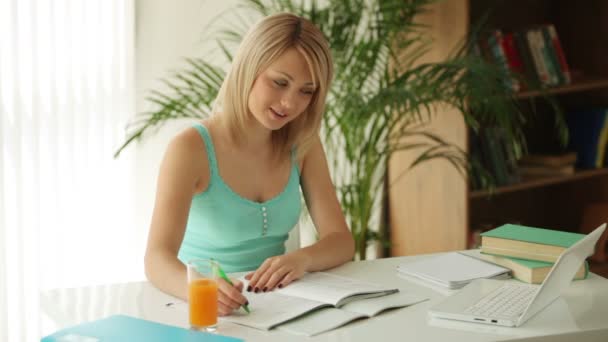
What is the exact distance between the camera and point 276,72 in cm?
229

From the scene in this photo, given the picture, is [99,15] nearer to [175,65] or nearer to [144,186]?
[175,65]

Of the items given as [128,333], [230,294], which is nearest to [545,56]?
[230,294]

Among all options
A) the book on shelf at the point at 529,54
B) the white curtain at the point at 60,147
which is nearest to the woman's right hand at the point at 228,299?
the white curtain at the point at 60,147

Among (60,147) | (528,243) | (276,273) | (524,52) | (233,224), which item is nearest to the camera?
(276,273)


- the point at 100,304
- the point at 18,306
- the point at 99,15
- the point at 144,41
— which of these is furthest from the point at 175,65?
the point at 100,304

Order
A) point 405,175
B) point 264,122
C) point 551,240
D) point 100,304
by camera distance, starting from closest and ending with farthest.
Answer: point 100,304 → point 551,240 → point 264,122 → point 405,175

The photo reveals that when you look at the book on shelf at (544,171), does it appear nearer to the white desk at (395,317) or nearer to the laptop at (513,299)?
the white desk at (395,317)

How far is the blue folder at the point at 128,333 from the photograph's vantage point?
5.51 ft

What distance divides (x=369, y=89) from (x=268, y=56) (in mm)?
1149

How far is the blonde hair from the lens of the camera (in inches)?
90.0

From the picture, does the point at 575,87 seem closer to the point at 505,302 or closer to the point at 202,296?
the point at 505,302

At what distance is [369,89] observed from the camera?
3.38 m

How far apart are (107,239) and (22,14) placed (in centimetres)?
87

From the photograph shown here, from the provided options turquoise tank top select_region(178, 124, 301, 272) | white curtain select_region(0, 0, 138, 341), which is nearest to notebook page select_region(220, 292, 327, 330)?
turquoise tank top select_region(178, 124, 301, 272)
